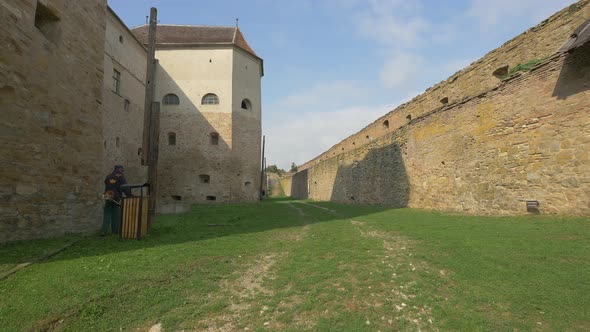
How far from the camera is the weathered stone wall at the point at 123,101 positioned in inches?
592

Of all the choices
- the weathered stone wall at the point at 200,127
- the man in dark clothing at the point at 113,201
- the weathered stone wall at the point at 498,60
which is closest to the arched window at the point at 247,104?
the weathered stone wall at the point at 200,127

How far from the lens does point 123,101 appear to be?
16.5 m

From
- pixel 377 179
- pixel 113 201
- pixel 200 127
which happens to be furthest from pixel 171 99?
pixel 113 201

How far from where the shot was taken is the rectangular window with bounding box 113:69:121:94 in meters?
15.8

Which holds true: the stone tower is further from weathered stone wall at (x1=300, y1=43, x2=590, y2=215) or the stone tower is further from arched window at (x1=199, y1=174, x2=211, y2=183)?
weathered stone wall at (x1=300, y1=43, x2=590, y2=215)

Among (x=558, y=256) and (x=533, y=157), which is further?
(x=533, y=157)

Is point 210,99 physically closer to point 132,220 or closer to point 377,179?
point 377,179

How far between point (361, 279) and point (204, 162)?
1828 cm

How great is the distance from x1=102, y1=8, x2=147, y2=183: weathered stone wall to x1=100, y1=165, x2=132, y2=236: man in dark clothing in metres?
9.21

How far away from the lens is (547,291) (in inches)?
125

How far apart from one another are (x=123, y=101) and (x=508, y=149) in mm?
18241

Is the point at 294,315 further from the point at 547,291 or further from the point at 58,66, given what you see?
the point at 58,66

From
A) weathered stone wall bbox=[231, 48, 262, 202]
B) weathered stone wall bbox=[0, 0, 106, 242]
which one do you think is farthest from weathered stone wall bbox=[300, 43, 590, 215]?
weathered stone wall bbox=[231, 48, 262, 202]

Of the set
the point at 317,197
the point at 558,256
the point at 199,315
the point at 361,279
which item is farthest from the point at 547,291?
the point at 317,197
